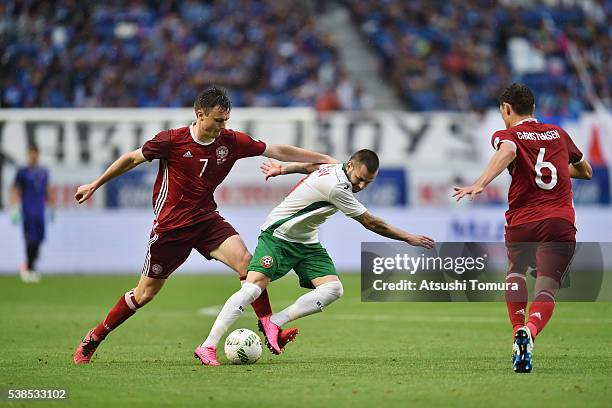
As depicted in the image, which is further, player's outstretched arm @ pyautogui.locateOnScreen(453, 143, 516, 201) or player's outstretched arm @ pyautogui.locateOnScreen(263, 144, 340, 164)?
player's outstretched arm @ pyautogui.locateOnScreen(263, 144, 340, 164)

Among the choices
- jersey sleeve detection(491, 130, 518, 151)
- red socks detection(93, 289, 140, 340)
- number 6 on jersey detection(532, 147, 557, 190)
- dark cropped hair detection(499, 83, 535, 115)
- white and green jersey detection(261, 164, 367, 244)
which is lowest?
red socks detection(93, 289, 140, 340)

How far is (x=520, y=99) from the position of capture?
8.84 m

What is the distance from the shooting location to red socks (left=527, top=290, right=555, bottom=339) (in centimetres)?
857

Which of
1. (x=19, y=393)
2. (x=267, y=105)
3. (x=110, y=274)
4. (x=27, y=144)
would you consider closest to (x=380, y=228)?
Result: (x=19, y=393)

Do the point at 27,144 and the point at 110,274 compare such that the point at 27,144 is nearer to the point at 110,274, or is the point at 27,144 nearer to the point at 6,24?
the point at 110,274

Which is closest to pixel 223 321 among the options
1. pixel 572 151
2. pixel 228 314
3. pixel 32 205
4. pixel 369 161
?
pixel 228 314

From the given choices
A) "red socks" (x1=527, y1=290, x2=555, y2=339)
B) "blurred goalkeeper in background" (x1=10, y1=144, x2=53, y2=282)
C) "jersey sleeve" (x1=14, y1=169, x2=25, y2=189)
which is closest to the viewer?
"red socks" (x1=527, y1=290, x2=555, y2=339)

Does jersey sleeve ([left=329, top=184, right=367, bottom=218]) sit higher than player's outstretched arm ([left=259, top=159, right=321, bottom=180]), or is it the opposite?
player's outstretched arm ([left=259, top=159, right=321, bottom=180])

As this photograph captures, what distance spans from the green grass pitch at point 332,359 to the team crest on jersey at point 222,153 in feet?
5.95

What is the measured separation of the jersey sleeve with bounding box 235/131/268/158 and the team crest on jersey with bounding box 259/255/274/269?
39.3 inches

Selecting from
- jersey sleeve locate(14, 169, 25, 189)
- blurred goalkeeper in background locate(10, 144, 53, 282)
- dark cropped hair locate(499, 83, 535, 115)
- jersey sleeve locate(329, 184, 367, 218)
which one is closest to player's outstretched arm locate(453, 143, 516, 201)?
dark cropped hair locate(499, 83, 535, 115)

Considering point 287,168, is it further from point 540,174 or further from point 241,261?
point 540,174

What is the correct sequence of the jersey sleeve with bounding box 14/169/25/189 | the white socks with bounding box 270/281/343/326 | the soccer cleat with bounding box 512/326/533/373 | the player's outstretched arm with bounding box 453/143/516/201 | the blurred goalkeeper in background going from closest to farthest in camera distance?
the player's outstretched arm with bounding box 453/143/516/201 → the soccer cleat with bounding box 512/326/533/373 → the white socks with bounding box 270/281/343/326 → the blurred goalkeeper in background → the jersey sleeve with bounding box 14/169/25/189

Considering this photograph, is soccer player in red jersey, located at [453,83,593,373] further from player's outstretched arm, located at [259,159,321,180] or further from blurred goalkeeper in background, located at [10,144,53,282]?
blurred goalkeeper in background, located at [10,144,53,282]
